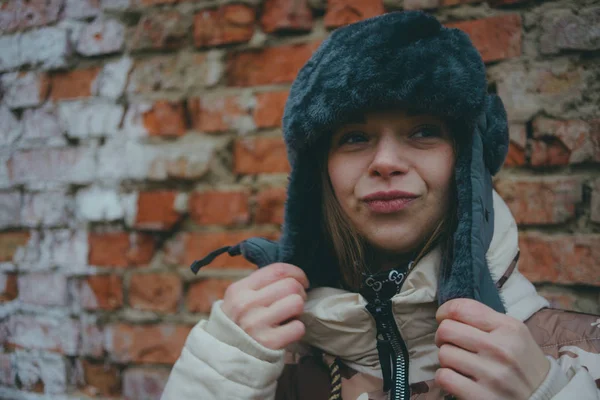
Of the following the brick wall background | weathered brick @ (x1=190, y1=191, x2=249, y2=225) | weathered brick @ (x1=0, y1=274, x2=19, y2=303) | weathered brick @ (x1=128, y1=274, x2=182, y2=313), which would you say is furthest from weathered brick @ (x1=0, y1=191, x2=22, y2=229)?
weathered brick @ (x1=190, y1=191, x2=249, y2=225)

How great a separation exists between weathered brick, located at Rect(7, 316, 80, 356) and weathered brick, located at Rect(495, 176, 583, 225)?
914mm

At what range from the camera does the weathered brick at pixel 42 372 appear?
3.35ft

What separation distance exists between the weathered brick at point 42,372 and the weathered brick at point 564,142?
1042mm

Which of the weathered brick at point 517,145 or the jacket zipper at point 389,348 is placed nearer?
the jacket zipper at point 389,348

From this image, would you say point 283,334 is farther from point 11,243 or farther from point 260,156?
point 11,243

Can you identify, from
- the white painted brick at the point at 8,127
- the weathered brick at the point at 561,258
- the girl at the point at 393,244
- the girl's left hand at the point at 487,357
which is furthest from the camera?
the white painted brick at the point at 8,127

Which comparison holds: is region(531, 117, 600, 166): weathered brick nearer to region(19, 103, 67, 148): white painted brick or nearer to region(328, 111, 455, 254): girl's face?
region(328, 111, 455, 254): girl's face

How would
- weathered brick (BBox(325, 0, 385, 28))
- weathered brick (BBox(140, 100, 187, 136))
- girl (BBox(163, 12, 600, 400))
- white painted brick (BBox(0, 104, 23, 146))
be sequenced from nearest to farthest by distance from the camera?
girl (BBox(163, 12, 600, 400)) < weathered brick (BBox(325, 0, 385, 28)) < weathered brick (BBox(140, 100, 187, 136)) < white painted brick (BBox(0, 104, 23, 146))

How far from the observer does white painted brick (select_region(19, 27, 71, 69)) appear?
3.43 feet

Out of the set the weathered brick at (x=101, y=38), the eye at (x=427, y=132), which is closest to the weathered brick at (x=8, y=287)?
the weathered brick at (x=101, y=38)

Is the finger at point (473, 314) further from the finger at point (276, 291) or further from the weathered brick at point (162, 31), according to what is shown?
the weathered brick at point (162, 31)

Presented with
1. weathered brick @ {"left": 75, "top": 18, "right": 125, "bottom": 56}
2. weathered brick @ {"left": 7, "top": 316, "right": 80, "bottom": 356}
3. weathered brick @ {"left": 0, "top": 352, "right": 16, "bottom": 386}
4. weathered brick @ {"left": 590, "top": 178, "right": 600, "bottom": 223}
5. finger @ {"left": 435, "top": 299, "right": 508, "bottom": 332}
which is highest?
weathered brick @ {"left": 75, "top": 18, "right": 125, "bottom": 56}

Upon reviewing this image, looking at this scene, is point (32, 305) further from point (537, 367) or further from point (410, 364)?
point (537, 367)

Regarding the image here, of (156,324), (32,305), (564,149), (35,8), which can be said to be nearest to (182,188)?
(156,324)
